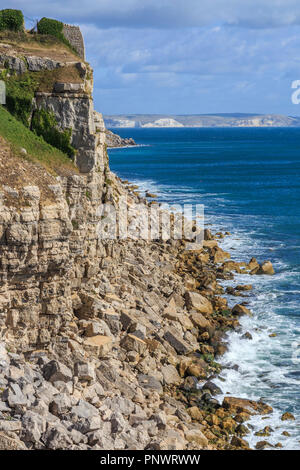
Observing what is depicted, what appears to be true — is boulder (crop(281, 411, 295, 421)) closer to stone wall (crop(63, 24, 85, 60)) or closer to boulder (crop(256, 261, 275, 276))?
boulder (crop(256, 261, 275, 276))

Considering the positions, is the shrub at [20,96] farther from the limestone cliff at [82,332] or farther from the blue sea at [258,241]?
the blue sea at [258,241]

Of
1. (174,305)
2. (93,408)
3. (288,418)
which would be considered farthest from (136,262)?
(93,408)

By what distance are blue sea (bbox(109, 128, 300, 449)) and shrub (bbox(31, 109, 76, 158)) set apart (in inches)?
546

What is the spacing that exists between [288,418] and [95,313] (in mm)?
9582

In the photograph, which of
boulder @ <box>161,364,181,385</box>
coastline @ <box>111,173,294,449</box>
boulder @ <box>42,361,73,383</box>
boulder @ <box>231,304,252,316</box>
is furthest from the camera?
boulder @ <box>231,304,252,316</box>

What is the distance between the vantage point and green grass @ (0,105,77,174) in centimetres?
2359

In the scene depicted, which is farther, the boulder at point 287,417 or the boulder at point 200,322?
the boulder at point 200,322

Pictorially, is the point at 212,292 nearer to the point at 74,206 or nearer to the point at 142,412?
the point at 74,206

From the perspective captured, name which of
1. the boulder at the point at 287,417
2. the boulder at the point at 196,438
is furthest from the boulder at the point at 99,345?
the boulder at the point at 287,417

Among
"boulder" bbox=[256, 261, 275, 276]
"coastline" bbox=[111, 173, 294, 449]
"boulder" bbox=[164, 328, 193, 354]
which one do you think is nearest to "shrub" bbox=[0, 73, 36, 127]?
"boulder" bbox=[164, 328, 193, 354]

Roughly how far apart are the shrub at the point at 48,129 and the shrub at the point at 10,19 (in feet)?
20.7

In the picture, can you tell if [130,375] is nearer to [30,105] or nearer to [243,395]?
[243,395]

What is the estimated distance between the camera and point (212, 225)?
199ft

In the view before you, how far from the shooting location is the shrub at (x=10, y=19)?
2914 centimetres
